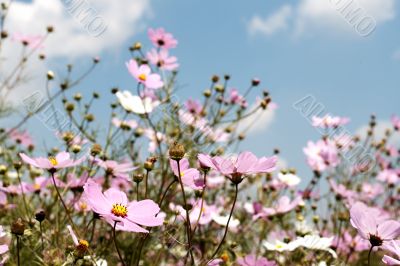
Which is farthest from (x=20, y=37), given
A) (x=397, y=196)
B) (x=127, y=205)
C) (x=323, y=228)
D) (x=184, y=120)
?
(x=397, y=196)

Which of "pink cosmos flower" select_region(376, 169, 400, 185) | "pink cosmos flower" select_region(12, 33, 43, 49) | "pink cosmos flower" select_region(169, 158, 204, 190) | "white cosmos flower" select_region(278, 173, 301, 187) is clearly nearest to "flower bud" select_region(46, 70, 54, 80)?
"pink cosmos flower" select_region(12, 33, 43, 49)

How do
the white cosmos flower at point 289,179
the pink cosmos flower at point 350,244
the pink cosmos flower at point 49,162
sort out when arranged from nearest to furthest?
the pink cosmos flower at point 49,162
the pink cosmos flower at point 350,244
the white cosmos flower at point 289,179

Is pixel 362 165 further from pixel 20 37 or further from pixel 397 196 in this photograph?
pixel 20 37

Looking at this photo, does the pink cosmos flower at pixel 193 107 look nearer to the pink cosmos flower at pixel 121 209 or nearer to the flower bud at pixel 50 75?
the flower bud at pixel 50 75

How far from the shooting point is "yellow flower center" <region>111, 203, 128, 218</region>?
0.85 metres

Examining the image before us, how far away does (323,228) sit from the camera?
7.22ft

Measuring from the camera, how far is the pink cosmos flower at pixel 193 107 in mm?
2502

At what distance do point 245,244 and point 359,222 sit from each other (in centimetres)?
161

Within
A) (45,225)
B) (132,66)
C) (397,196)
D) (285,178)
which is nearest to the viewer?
(45,225)

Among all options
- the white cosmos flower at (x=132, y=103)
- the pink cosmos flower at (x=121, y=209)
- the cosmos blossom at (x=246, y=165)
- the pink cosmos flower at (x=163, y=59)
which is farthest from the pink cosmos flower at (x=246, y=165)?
the pink cosmos flower at (x=163, y=59)

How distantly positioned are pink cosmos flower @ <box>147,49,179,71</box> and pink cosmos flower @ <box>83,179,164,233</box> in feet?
4.68

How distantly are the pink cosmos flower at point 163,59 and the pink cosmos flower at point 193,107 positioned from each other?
0.26 m

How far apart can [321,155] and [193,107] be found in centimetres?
63

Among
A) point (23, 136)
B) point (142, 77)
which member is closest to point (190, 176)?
point (142, 77)
